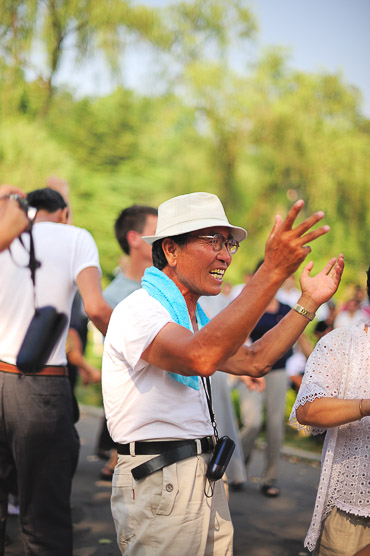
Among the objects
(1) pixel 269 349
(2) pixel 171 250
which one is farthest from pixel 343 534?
(2) pixel 171 250

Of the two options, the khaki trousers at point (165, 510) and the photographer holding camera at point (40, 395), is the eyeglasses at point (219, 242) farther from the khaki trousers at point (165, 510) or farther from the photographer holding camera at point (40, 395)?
the photographer holding camera at point (40, 395)

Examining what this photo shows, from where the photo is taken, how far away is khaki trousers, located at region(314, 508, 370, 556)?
9.88 feet

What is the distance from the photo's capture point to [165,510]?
8.70 ft

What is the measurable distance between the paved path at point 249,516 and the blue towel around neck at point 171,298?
3018 mm

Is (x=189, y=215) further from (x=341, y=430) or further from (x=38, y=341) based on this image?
(x=38, y=341)

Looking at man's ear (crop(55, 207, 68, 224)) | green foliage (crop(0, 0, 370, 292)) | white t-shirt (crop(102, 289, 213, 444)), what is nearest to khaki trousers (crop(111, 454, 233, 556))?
white t-shirt (crop(102, 289, 213, 444))

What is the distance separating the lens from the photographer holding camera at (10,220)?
2.79 m

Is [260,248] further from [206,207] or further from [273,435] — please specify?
[206,207]

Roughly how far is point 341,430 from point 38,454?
152 centimetres

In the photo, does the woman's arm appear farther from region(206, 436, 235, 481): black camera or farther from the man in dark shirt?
the man in dark shirt

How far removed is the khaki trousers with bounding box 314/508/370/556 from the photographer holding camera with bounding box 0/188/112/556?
1387mm

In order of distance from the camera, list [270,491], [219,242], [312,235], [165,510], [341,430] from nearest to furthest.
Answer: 1. [312,235]
2. [165,510]
3. [219,242]
4. [341,430]
5. [270,491]

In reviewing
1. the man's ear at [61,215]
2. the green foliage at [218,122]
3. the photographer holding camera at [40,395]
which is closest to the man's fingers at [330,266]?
the photographer holding camera at [40,395]

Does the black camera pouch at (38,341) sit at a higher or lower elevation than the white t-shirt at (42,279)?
lower
